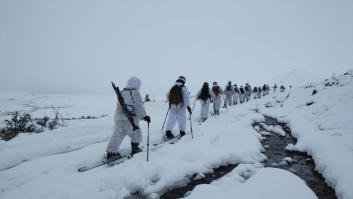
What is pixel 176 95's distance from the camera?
8422 millimetres

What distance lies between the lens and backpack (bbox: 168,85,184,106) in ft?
27.6

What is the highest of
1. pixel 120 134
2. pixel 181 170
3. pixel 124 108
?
pixel 124 108

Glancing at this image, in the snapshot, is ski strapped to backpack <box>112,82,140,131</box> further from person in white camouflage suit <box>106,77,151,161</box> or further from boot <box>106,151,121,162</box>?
boot <box>106,151,121,162</box>

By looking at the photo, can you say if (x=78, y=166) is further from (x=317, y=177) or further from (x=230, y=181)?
(x=317, y=177)

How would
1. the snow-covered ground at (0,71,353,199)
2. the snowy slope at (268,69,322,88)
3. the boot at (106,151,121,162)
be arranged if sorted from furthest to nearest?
the snowy slope at (268,69,322,88), the boot at (106,151,121,162), the snow-covered ground at (0,71,353,199)

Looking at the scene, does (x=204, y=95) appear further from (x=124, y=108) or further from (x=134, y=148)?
(x=124, y=108)

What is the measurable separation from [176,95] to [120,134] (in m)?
3.03

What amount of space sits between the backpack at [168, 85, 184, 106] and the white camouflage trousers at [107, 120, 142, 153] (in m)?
→ 2.54

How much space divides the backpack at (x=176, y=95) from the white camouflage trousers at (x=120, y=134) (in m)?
2.54

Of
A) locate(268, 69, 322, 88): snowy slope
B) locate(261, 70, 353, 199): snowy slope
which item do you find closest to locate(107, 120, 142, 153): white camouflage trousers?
locate(261, 70, 353, 199): snowy slope

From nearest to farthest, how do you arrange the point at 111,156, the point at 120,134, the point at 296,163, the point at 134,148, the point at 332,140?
the point at 296,163
the point at 111,156
the point at 332,140
the point at 120,134
the point at 134,148

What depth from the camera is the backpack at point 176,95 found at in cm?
841

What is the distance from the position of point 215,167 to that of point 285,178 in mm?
1600

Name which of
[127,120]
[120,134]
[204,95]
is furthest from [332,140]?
[204,95]
